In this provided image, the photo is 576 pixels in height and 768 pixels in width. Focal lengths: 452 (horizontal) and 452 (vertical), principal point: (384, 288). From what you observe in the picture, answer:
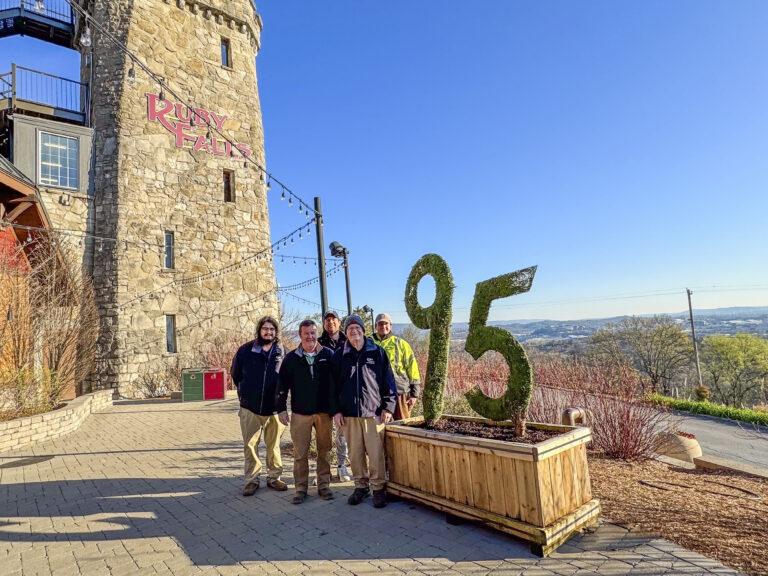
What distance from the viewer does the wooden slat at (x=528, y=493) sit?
3.16m

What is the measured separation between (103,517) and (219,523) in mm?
1202

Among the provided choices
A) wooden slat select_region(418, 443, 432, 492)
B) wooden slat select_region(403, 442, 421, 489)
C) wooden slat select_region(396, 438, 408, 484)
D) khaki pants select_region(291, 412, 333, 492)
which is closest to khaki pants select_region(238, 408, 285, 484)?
khaki pants select_region(291, 412, 333, 492)

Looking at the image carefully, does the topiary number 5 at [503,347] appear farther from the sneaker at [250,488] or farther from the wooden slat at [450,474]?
the sneaker at [250,488]

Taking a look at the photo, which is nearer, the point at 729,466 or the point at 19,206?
the point at 729,466

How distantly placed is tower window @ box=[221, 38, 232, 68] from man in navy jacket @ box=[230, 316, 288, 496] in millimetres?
17025

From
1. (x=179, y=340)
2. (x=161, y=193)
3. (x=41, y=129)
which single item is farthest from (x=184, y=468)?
(x=41, y=129)

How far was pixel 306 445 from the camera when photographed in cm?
454

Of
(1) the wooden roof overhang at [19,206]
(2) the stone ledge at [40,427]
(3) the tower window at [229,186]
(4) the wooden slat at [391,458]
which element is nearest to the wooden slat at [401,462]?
(4) the wooden slat at [391,458]

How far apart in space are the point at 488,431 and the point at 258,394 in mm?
2333

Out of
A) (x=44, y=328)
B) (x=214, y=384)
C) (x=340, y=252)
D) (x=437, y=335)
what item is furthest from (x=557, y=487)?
(x=214, y=384)

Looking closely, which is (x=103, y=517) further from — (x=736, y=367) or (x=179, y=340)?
(x=736, y=367)

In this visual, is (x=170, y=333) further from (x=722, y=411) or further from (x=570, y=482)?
(x=722, y=411)

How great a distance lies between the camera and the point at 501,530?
3387 millimetres

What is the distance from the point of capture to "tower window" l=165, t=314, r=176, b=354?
1574cm
